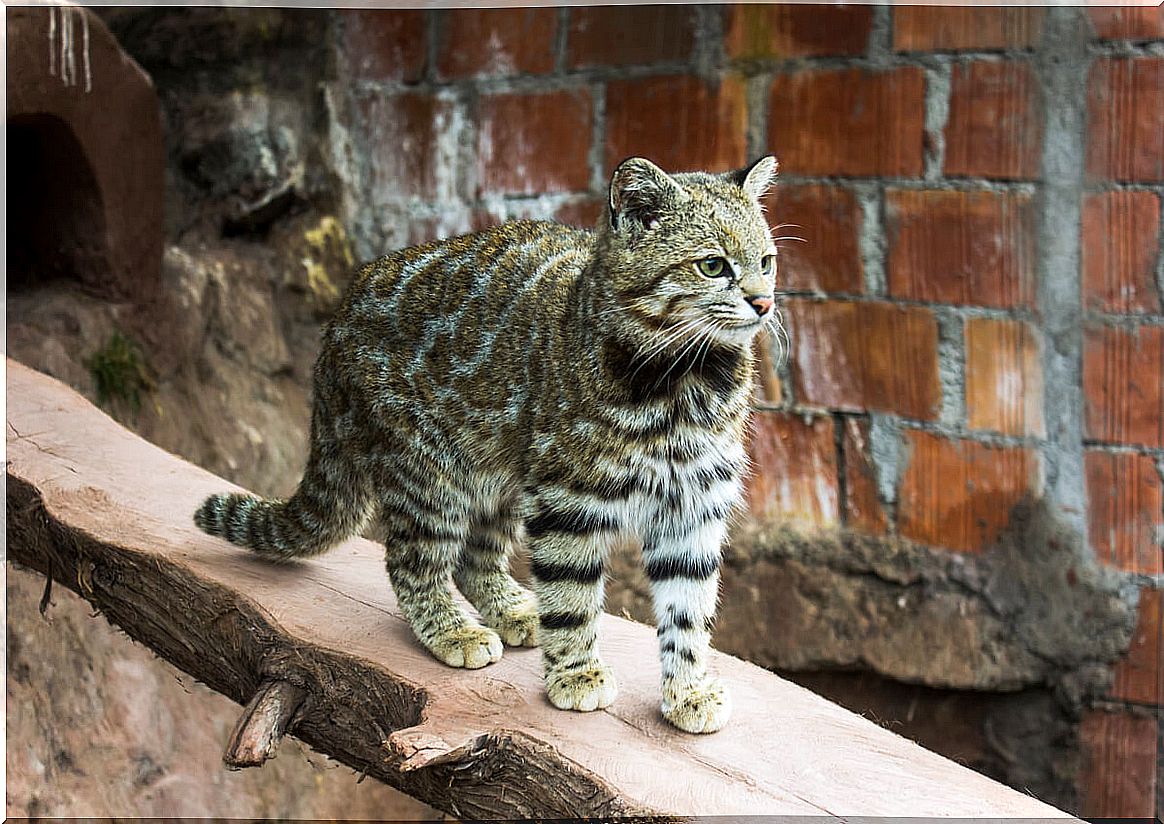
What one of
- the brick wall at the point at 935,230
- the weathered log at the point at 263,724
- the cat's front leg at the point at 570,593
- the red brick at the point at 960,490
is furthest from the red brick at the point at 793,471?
the weathered log at the point at 263,724

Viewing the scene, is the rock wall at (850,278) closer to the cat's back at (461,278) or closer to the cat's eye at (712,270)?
the cat's back at (461,278)

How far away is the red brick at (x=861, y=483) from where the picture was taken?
3355 mm

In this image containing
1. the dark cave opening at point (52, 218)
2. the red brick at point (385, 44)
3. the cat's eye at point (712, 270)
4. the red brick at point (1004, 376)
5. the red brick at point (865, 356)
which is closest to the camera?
the cat's eye at point (712, 270)

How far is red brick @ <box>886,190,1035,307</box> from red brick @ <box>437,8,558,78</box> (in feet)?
3.57

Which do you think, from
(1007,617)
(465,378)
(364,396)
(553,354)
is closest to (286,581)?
(364,396)

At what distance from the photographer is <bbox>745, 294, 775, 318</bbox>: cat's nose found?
6.29 feet


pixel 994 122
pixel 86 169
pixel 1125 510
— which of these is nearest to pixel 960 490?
pixel 1125 510

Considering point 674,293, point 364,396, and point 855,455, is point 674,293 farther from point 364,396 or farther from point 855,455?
point 855,455

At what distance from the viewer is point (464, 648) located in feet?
7.30

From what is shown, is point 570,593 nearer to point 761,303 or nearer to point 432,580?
point 432,580

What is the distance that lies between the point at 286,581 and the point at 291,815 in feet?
3.44

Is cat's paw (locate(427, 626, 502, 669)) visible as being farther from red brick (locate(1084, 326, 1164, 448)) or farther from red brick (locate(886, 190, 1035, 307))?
red brick (locate(1084, 326, 1164, 448))

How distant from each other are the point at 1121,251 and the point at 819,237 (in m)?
0.75

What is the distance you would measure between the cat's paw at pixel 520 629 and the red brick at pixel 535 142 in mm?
1563
